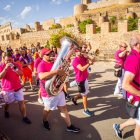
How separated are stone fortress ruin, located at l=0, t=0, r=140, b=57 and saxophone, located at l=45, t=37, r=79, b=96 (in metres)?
16.0

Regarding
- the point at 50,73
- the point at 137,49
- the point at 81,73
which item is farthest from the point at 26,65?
the point at 137,49

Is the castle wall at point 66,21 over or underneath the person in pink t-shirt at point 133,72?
over

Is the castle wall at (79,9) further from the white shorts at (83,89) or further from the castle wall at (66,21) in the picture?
the white shorts at (83,89)

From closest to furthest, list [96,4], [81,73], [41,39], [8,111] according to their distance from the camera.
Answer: [81,73], [8,111], [41,39], [96,4]

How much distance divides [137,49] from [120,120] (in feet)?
9.48

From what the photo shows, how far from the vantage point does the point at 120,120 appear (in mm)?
Result: 6672

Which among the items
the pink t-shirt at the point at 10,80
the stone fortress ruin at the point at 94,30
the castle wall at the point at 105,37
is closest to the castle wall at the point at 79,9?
the stone fortress ruin at the point at 94,30

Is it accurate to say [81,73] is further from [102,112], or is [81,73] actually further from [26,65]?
[26,65]

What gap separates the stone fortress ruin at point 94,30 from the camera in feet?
91.4

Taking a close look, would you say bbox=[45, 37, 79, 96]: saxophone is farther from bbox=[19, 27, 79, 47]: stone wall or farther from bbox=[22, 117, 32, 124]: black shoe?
bbox=[19, 27, 79, 47]: stone wall

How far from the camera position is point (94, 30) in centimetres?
3017

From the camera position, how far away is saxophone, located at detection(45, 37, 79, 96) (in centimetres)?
537

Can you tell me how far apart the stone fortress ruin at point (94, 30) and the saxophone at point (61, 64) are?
52.6 ft

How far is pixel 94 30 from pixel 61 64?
25.4 meters
